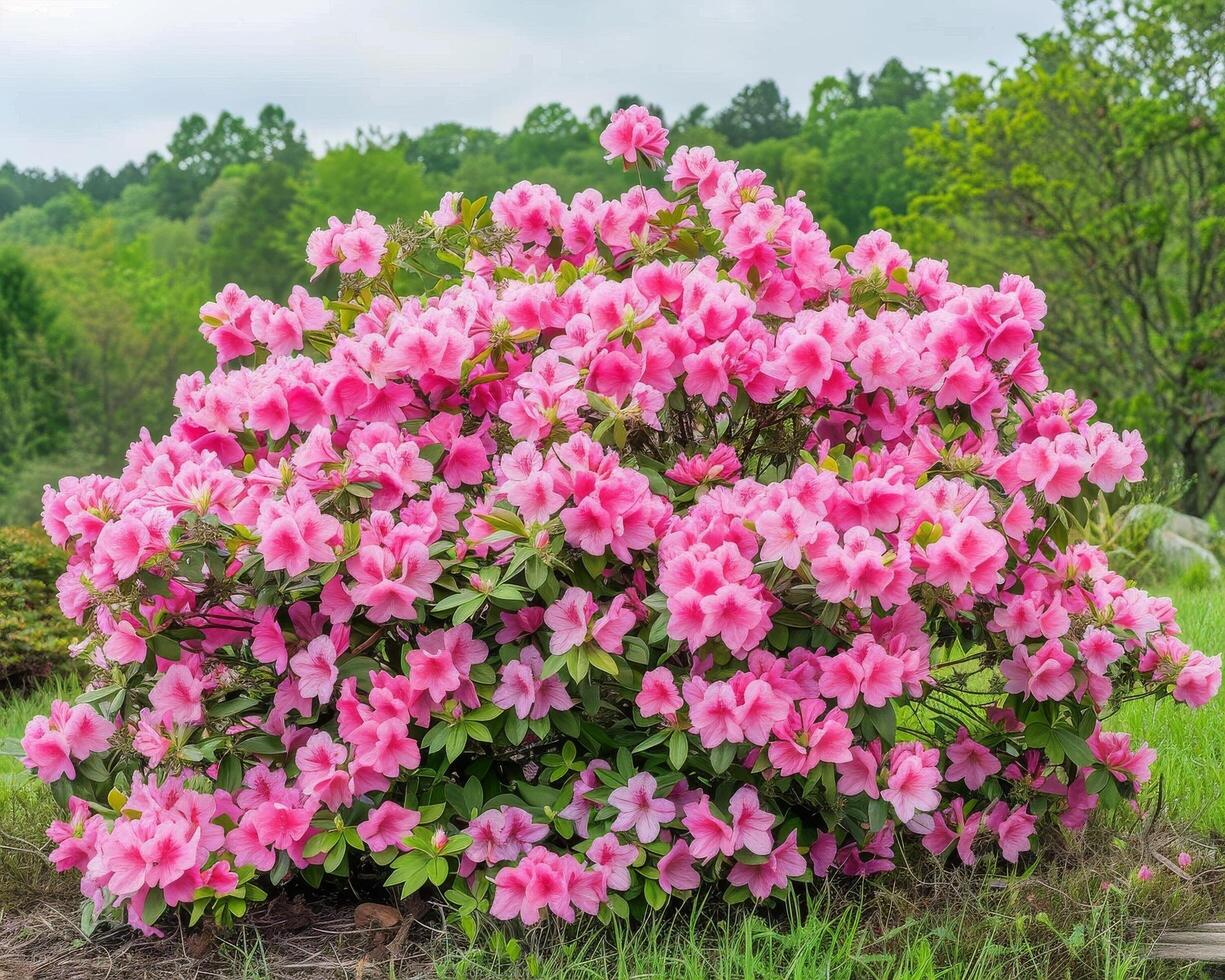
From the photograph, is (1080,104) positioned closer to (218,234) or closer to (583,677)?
(583,677)

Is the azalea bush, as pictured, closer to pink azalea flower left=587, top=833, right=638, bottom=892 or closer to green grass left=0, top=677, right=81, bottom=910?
pink azalea flower left=587, top=833, right=638, bottom=892

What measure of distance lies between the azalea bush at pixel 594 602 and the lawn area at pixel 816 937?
91 millimetres

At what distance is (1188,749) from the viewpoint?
3902mm

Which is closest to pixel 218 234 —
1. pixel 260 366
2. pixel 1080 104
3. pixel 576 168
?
pixel 576 168

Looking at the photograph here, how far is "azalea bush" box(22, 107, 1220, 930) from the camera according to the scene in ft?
8.13

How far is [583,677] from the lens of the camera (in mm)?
2430

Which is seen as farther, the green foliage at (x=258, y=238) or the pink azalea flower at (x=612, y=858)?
the green foliage at (x=258, y=238)

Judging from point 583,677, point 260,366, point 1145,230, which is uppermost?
point 1145,230

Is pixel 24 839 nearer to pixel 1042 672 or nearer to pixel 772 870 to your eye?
pixel 772 870

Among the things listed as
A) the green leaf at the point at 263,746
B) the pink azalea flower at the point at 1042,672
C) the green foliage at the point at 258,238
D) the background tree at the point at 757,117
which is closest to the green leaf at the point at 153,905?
the green leaf at the point at 263,746

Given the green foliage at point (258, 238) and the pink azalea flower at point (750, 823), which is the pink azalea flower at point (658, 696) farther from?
the green foliage at point (258, 238)

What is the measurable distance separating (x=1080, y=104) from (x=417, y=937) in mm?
11863

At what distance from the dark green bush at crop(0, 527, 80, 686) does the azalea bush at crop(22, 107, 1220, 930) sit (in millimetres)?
3094

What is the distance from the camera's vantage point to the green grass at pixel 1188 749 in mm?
3402
